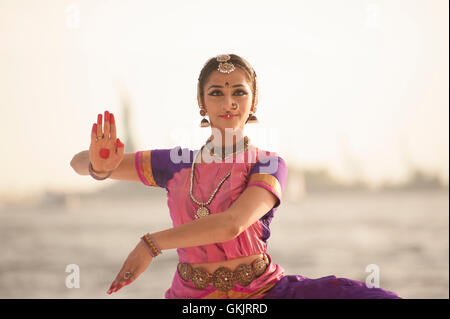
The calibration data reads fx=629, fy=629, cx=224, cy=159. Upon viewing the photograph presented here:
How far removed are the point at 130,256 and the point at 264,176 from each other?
0.73 m

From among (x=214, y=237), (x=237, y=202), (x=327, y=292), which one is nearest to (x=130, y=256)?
(x=214, y=237)

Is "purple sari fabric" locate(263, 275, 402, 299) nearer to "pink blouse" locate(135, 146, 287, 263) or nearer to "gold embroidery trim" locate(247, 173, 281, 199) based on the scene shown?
"pink blouse" locate(135, 146, 287, 263)

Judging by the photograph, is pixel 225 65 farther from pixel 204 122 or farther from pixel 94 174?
pixel 94 174

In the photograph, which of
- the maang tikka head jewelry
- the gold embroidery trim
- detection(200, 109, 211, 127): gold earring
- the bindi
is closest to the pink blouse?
the gold embroidery trim

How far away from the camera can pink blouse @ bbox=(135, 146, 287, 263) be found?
2.88m

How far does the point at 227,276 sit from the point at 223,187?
0.41 metres

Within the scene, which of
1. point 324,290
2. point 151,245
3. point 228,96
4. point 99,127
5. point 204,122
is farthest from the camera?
point 204,122

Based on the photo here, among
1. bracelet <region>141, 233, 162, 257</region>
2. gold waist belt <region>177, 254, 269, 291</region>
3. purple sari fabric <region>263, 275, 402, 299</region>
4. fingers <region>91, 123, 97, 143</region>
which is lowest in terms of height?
purple sari fabric <region>263, 275, 402, 299</region>

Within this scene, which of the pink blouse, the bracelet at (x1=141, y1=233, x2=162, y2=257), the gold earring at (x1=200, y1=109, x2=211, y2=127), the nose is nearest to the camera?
the bracelet at (x1=141, y1=233, x2=162, y2=257)

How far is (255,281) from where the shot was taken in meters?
2.91

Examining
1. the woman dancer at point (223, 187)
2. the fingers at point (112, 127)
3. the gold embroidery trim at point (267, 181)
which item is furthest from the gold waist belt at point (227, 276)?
the fingers at point (112, 127)

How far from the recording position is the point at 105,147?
9.47 feet

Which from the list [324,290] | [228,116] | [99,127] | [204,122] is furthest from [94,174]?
[324,290]

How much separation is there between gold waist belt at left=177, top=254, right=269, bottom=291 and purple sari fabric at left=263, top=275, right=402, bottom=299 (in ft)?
0.41
